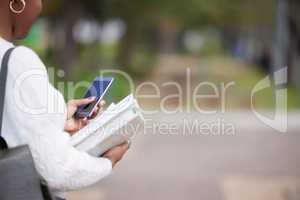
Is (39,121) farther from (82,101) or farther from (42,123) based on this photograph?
(82,101)

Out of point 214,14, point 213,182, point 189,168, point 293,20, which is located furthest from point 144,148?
point 214,14

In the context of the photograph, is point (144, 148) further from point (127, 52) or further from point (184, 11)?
point (127, 52)

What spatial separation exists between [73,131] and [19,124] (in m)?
0.27

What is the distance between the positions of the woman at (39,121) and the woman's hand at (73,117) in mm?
73

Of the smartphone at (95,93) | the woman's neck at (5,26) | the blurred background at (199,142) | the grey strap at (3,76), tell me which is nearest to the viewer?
the grey strap at (3,76)

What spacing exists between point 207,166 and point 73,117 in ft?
25.4

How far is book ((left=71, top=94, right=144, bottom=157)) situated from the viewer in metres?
2.33

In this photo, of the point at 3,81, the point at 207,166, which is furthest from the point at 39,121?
the point at 207,166

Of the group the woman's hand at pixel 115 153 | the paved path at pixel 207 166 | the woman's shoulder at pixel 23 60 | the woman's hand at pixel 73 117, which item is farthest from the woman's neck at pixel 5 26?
the paved path at pixel 207 166

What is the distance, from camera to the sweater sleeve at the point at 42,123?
217cm

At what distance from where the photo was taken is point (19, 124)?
2.17 m

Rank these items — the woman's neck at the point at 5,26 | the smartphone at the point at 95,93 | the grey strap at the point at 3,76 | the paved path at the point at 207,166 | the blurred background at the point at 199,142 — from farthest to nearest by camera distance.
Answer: the blurred background at the point at 199,142 → the paved path at the point at 207,166 → the smartphone at the point at 95,93 → the woman's neck at the point at 5,26 → the grey strap at the point at 3,76

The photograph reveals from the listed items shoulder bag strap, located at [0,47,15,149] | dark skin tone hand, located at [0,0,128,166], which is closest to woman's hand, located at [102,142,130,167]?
dark skin tone hand, located at [0,0,128,166]

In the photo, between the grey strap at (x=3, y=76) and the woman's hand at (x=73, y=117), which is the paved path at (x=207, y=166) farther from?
the grey strap at (x=3, y=76)
